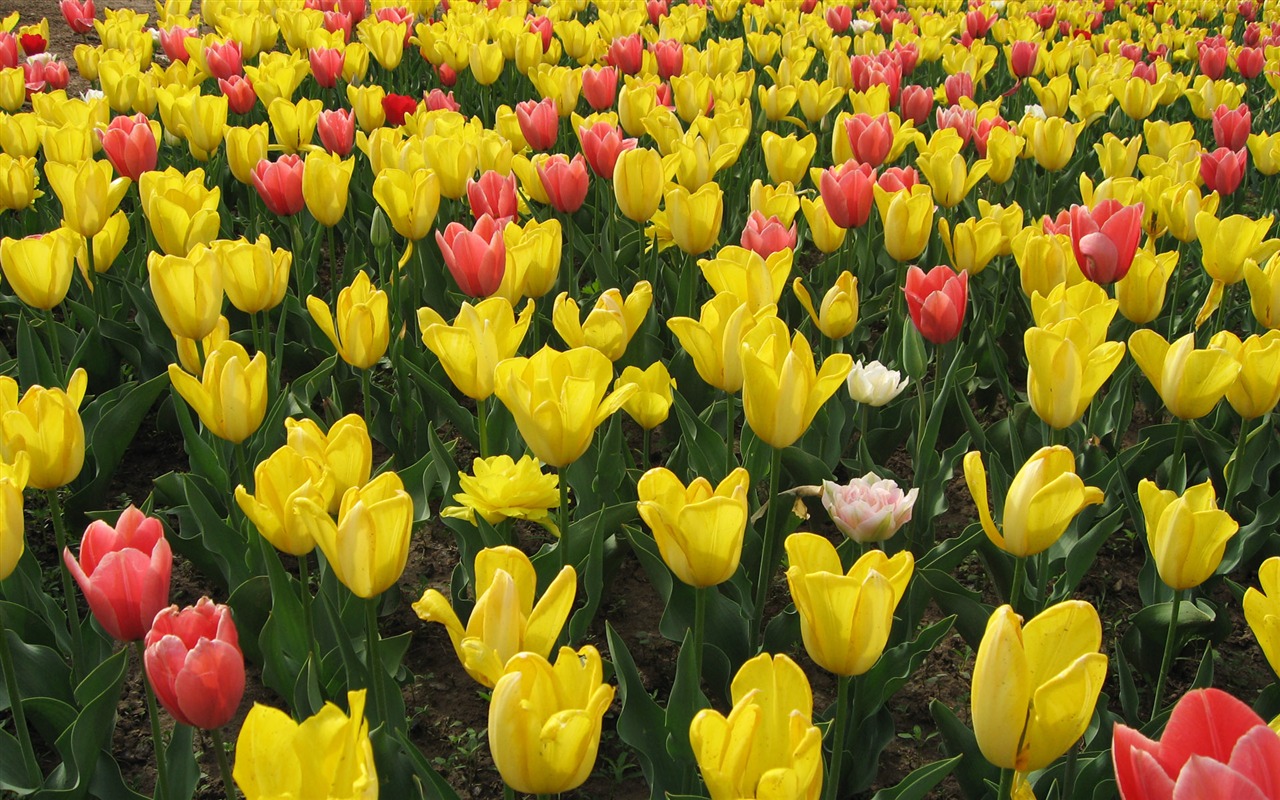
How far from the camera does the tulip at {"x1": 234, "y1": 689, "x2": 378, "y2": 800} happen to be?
0.95 m

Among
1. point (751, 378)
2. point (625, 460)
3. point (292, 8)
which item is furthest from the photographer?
point (292, 8)

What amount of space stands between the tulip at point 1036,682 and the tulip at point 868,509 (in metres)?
0.62

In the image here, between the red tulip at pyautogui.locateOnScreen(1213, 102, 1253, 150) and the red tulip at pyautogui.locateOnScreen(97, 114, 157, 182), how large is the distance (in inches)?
132

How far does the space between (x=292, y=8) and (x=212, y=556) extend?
15.4 ft

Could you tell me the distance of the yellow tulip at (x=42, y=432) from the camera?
158 cm

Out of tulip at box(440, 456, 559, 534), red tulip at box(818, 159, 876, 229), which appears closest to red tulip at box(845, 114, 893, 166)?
red tulip at box(818, 159, 876, 229)

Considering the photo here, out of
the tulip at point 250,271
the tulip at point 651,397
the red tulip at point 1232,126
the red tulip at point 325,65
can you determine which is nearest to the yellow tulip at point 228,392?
the tulip at point 250,271

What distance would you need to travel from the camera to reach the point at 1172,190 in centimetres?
292

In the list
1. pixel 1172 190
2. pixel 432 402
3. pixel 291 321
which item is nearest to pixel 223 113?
pixel 291 321

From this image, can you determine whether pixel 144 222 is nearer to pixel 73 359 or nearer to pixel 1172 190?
pixel 73 359

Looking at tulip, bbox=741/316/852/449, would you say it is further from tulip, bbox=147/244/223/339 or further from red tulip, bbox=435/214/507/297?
tulip, bbox=147/244/223/339

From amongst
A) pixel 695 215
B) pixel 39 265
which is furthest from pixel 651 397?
pixel 39 265

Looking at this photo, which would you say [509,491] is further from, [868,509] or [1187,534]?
[1187,534]

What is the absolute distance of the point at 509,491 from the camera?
1.86m
